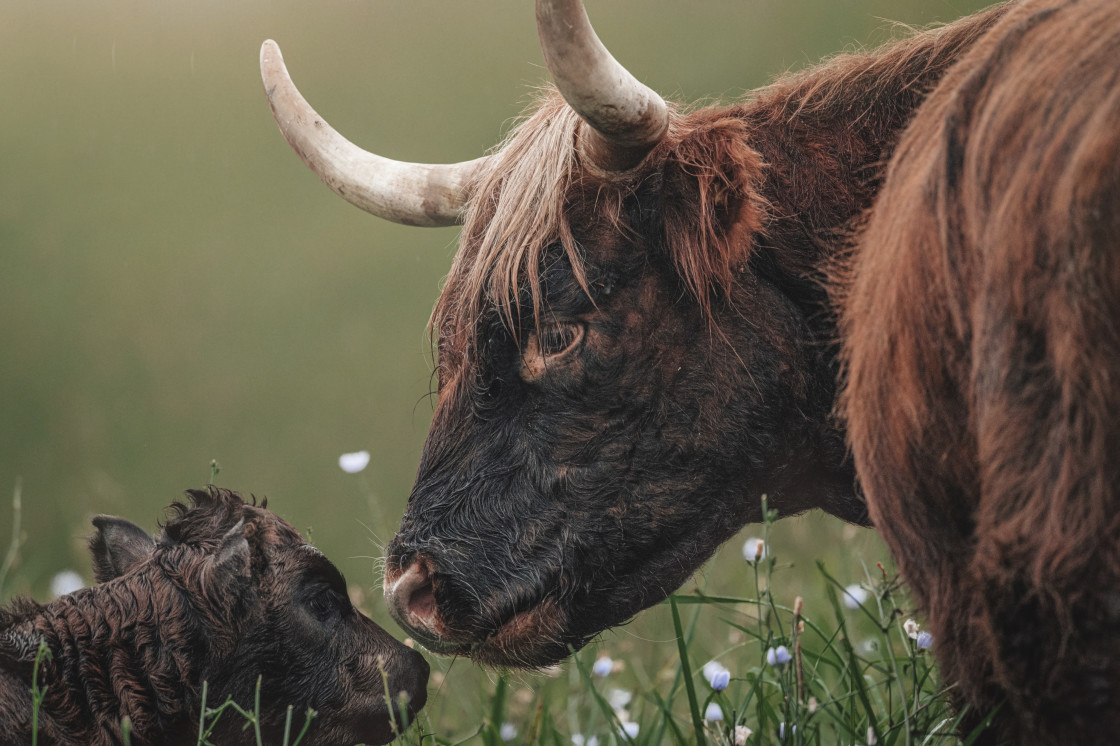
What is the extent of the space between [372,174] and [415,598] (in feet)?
3.99

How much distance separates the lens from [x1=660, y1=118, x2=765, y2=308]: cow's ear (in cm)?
240

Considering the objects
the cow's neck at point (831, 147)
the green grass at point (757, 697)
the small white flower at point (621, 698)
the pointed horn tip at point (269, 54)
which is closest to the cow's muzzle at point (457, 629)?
the green grass at point (757, 697)

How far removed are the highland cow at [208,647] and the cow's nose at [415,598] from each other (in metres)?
0.18

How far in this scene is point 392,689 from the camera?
2957 mm

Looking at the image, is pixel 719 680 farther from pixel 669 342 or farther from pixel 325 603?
pixel 325 603

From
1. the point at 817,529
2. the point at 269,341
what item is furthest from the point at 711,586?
the point at 269,341

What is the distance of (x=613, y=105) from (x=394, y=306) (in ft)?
13.2

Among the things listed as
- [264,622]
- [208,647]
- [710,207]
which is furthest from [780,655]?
[208,647]

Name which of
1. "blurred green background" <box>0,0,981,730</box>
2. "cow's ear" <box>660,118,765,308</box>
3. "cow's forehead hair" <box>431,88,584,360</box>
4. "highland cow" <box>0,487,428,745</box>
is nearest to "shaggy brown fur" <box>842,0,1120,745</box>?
"cow's ear" <box>660,118,765,308</box>

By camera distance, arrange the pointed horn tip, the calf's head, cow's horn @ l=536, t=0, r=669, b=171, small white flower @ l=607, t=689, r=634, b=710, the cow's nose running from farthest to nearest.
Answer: small white flower @ l=607, t=689, r=634, b=710 → the pointed horn tip → the calf's head → the cow's nose → cow's horn @ l=536, t=0, r=669, b=171

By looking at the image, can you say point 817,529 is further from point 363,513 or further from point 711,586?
point 363,513

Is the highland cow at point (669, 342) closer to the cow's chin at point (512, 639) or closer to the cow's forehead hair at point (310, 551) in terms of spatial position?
the cow's chin at point (512, 639)

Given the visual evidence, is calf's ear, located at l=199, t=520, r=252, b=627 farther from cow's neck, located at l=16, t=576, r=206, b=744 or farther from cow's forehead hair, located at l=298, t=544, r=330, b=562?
cow's forehead hair, located at l=298, t=544, r=330, b=562

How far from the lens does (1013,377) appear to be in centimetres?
148
